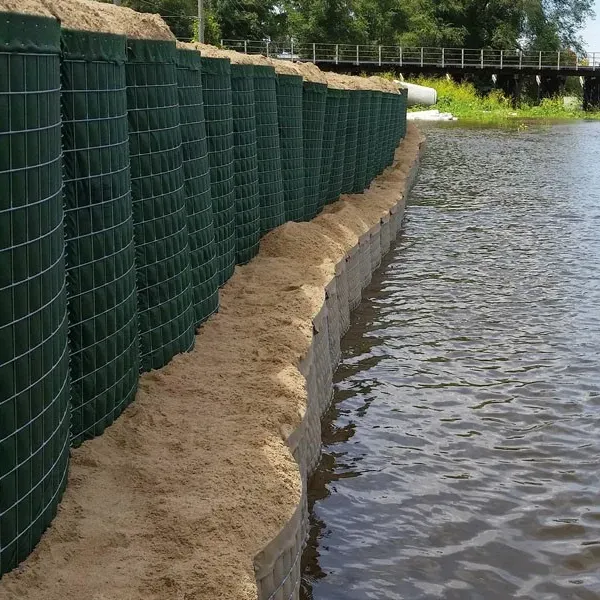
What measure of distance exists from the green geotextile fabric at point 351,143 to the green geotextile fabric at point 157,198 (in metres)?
9.46

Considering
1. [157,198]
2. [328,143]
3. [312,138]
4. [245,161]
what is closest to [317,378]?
[157,198]

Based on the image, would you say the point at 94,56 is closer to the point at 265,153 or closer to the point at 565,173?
the point at 265,153

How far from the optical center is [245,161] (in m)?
8.90

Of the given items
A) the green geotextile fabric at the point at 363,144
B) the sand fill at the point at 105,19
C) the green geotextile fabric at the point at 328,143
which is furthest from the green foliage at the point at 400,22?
the sand fill at the point at 105,19

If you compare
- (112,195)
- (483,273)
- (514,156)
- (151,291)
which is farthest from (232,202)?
(514,156)

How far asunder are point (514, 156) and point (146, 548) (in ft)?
95.0

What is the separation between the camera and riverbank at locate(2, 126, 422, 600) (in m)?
3.72

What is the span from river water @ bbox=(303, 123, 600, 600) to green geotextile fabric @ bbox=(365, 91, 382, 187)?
3.46m

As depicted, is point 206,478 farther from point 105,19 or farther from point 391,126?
point 391,126

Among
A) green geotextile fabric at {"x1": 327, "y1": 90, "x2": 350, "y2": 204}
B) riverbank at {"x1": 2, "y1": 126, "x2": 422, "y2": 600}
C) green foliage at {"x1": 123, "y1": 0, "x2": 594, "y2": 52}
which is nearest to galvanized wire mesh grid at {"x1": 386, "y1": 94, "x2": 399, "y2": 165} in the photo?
green geotextile fabric at {"x1": 327, "y1": 90, "x2": 350, "y2": 204}

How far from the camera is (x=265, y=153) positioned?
9.76 meters

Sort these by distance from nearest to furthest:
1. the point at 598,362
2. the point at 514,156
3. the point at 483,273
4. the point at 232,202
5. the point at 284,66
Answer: the point at 232,202, the point at 598,362, the point at 284,66, the point at 483,273, the point at 514,156

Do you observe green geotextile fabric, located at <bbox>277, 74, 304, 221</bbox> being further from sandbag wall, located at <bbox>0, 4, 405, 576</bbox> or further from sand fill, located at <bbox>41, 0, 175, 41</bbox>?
sand fill, located at <bbox>41, 0, 175, 41</bbox>

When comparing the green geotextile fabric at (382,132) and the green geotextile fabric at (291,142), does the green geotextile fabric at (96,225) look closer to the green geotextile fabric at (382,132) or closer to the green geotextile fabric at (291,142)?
the green geotextile fabric at (291,142)
